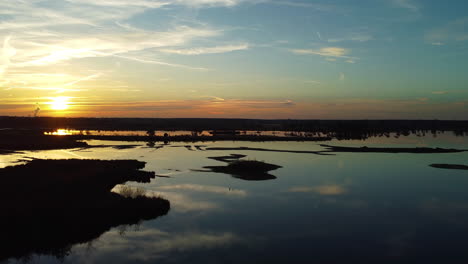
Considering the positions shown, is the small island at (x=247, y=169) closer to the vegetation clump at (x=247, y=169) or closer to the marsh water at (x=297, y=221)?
the vegetation clump at (x=247, y=169)

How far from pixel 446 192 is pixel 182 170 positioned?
2978cm

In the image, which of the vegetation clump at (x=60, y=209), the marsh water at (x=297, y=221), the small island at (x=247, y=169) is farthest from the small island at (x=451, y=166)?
the vegetation clump at (x=60, y=209)

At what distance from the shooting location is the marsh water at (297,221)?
21.0 m

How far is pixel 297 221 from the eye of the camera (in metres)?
27.3

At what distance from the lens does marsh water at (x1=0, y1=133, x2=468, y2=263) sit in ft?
68.9

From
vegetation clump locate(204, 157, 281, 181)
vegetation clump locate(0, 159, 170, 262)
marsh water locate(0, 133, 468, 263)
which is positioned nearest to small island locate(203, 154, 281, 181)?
vegetation clump locate(204, 157, 281, 181)

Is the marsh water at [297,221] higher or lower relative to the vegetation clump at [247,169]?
lower

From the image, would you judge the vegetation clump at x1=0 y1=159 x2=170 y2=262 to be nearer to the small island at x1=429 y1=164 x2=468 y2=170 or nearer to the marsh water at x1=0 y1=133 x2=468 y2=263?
the marsh water at x1=0 y1=133 x2=468 y2=263

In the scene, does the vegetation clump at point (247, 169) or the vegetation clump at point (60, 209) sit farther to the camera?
the vegetation clump at point (247, 169)

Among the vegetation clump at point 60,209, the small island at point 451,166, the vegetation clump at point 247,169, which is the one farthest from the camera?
the small island at point 451,166

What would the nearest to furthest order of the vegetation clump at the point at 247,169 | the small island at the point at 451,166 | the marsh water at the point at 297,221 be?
the marsh water at the point at 297,221
the vegetation clump at the point at 247,169
the small island at the point at 451,166

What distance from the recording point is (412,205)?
32406 mm

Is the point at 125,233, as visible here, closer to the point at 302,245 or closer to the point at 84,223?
the point at 84,223

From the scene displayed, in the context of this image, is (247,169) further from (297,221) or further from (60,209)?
(60,209)
